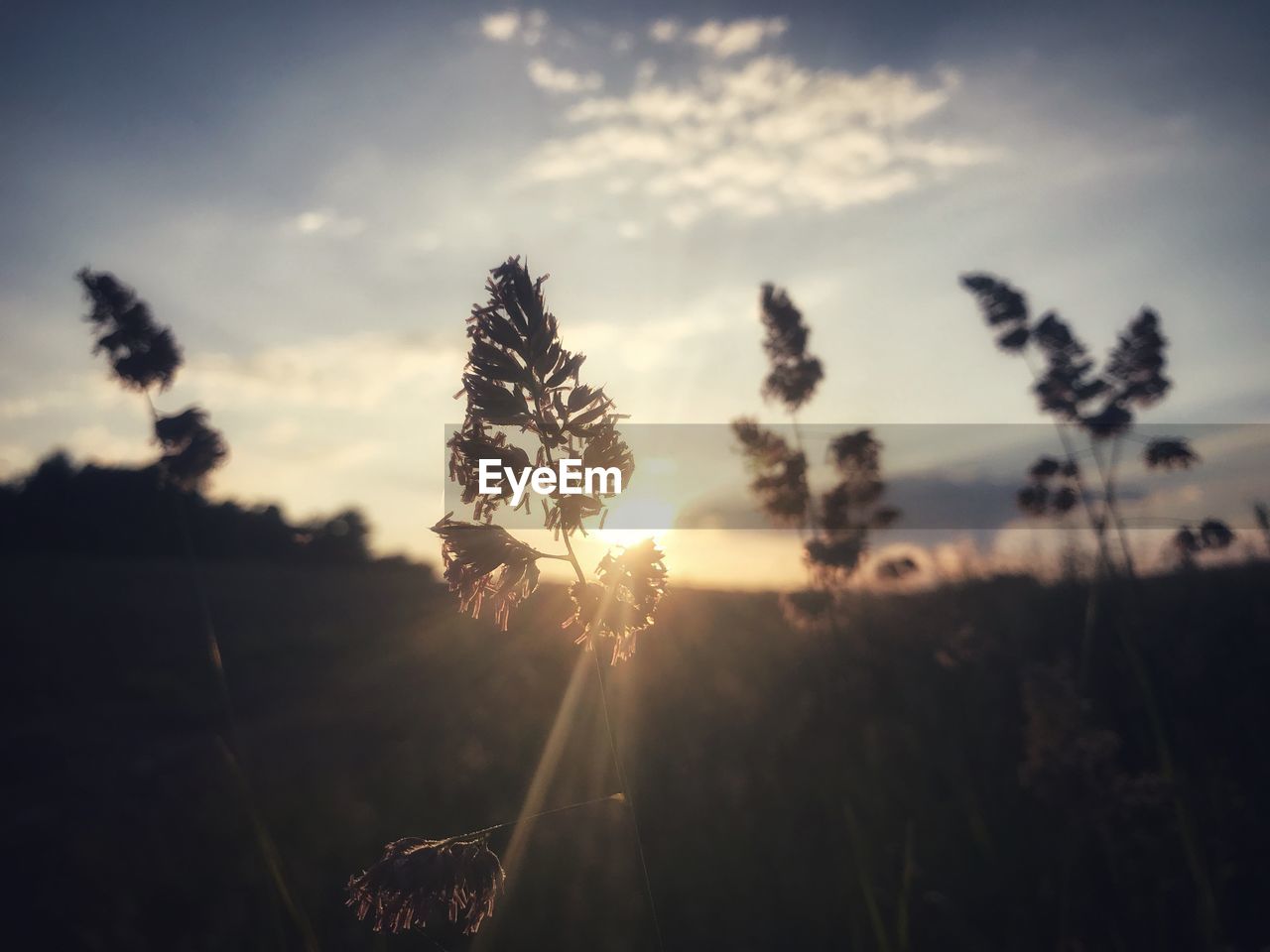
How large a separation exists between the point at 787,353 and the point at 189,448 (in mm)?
5590

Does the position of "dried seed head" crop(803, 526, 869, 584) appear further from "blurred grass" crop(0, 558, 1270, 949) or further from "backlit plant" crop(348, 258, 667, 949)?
"backlit plant" crop(348, 258, 667, 949)

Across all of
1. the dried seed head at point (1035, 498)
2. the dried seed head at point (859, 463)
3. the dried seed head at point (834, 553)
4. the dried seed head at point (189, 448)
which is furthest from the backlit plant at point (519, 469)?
the dried seed head at point (1035, 498)

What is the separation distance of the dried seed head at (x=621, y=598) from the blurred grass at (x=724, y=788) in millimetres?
103

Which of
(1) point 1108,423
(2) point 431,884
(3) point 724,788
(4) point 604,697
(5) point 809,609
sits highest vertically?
(1) point 1108,423

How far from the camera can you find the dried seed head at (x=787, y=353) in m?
6.96

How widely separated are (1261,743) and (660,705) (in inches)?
299

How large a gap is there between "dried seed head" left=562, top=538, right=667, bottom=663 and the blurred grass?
0.34 ft

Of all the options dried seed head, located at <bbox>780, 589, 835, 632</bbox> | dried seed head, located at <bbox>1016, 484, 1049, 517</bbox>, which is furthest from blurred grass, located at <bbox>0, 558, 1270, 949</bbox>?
dried seed head, located at <bbox>1016, 484, 1049, 517</bbox>

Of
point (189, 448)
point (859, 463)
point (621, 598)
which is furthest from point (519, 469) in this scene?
point (859, 463)

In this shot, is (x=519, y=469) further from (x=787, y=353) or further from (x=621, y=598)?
(x=787, y=353)

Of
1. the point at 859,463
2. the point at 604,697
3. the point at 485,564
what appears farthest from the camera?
the point at 859,463

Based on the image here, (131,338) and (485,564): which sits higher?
(131,338)

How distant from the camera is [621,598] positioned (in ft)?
7.20

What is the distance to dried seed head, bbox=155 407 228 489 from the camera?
5188mm
